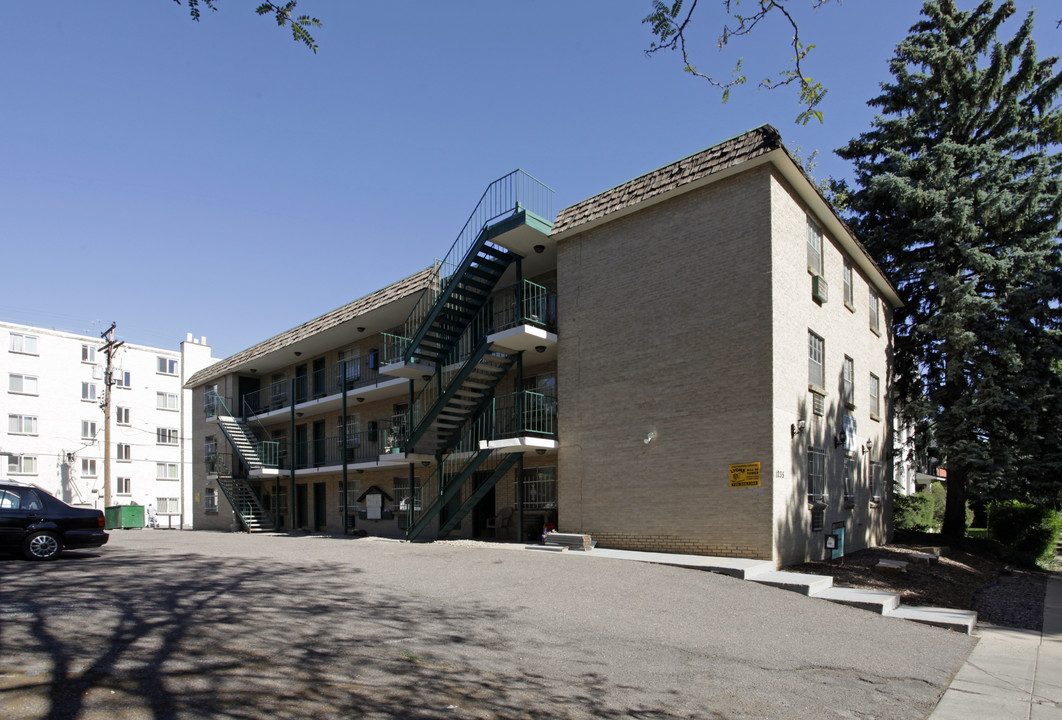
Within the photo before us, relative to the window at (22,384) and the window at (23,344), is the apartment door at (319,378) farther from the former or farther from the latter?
the window at (23,344)

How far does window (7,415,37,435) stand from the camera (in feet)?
136

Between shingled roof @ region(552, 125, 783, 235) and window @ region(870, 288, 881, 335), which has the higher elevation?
shingled roof @ region(552, 125, 783, 235)

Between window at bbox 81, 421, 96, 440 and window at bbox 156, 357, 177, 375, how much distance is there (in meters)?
5.91

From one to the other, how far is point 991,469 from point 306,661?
20.5 m

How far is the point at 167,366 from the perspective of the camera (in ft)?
164

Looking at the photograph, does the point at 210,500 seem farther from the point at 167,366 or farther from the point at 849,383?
the point at 849,383

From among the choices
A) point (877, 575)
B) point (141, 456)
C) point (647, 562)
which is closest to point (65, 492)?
point (141, 456)

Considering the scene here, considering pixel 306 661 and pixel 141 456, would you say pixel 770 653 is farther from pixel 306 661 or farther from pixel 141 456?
pixel 141 456

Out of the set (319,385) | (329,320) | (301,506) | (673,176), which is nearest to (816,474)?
(673,176)

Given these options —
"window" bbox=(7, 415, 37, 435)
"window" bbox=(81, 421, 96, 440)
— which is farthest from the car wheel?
"window" bbox=(81, 421, 96, 440)

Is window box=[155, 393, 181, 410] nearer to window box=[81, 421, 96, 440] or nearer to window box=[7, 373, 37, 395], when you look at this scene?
window box=[81, 421, 96, 440]

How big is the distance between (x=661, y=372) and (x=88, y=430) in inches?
1718

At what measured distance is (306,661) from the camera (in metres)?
5.71

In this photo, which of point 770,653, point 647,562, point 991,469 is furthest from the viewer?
point 991,469
